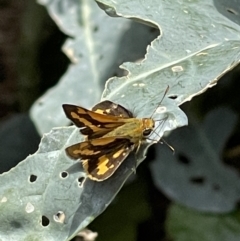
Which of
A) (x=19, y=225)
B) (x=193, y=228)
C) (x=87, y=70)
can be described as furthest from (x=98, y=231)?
(x=19, y=225)

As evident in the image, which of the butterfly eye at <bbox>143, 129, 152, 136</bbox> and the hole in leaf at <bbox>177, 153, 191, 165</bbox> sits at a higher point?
the butterfly eye at <bbox>143, 129, 152, 136</bbox>

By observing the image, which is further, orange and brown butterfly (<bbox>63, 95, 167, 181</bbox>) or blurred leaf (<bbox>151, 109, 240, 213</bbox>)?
blurred leaf (<bbox>151, 109, 240, 213</bbox>)

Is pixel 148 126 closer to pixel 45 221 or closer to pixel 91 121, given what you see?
pixel 91 121

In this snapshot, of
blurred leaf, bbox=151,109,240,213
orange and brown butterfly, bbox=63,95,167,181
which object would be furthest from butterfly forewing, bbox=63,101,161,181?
blurred leaf, bbox=151,109,240,213

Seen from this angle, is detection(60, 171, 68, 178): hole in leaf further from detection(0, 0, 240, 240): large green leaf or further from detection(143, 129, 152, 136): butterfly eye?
detection(143, 129, 152, 136): butterfly eye

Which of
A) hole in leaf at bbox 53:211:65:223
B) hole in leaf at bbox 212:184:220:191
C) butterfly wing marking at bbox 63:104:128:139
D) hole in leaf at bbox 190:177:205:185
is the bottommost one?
hole in leaf at bbox 190:177:205:185

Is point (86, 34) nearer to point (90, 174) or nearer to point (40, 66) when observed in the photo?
point (40, 66)

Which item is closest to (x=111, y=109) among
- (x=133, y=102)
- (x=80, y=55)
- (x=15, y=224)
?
(x=133, y=102)
